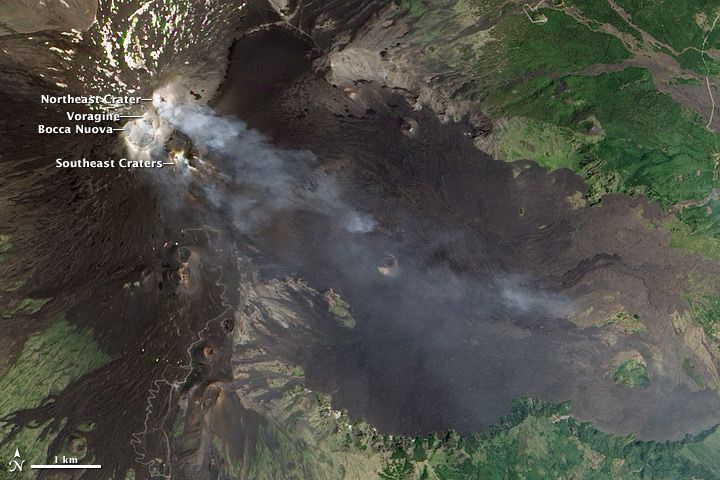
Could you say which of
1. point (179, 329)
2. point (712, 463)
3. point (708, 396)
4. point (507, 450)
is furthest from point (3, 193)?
point (712, 463)

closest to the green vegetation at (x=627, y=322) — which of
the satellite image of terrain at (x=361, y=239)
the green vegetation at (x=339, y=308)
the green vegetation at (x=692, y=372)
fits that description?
the satellite image of terrain at (x=361, y=239)

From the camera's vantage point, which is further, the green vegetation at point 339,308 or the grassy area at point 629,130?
the grassy area at point 629,130

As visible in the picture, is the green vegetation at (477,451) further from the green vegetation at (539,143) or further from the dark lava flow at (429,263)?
the green vegetation at (539,143)

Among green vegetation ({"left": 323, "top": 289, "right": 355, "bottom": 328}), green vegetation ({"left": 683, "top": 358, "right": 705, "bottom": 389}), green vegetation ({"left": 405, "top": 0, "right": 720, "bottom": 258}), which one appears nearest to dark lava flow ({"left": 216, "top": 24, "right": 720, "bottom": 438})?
green vegetation ({"left": 323, "top": 289, "right": 355, "bottom": 328})

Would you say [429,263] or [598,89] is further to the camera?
[598,89]

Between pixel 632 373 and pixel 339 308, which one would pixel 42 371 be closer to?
pixel 339 308

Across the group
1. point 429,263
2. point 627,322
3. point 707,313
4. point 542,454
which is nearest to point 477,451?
point 542,454
